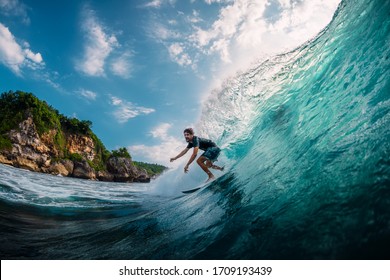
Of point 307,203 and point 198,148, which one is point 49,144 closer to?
point 198,148

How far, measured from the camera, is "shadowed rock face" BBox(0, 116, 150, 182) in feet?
131

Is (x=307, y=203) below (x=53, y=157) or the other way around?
below

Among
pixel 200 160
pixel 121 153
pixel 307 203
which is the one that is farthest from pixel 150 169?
pixel 307 203

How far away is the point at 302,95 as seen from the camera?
7551mm

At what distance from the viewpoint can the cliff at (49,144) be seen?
40.4m

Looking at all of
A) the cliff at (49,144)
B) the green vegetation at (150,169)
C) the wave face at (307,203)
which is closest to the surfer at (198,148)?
the wave face at (307,203)

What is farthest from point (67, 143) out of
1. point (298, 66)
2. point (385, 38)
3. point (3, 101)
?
point (385, 38)

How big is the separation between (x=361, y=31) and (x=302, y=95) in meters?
2.13

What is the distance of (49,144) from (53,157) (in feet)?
8.98

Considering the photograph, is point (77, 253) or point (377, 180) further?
point (77, 253)

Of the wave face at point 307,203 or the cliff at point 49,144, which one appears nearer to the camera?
the wave face at point 307,203

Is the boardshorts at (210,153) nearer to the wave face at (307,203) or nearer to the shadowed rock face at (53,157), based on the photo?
the wave face at (307,203)

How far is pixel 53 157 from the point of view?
1847 inches
